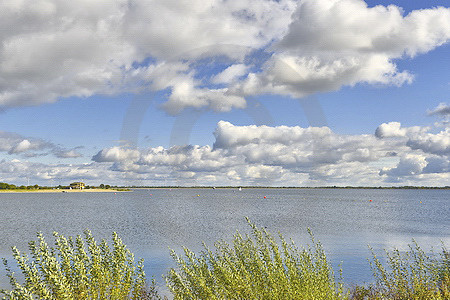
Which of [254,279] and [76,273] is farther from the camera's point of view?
[254,279]

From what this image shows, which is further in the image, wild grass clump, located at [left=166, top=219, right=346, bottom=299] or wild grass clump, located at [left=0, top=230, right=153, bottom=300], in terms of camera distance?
wild grass clump, located at [left=166, top=219, right=346, bottom=299]

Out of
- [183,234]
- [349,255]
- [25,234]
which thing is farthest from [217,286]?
[25,234]

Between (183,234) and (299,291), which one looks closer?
(299,291)

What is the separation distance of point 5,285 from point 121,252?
2135cm

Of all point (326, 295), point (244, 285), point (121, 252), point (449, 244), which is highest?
point (121, 252)

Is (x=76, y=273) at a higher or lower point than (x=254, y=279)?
higher

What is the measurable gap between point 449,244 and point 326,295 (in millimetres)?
49138

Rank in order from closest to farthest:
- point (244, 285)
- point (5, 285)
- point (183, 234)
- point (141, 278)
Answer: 1. point (244, 285)
2. point (141, 278)
3. point (5, 285)
4. point (183, 234)

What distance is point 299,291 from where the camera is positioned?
14.5 meters

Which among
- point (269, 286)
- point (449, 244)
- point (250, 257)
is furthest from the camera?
point (449, 244)

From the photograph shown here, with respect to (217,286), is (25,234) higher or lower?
lower

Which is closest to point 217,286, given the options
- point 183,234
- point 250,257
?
point 250,257

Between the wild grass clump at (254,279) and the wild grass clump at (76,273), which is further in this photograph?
the wild grass clump at (254,279)

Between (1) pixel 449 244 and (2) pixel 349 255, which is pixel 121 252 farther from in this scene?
(1) pixel 449 244
